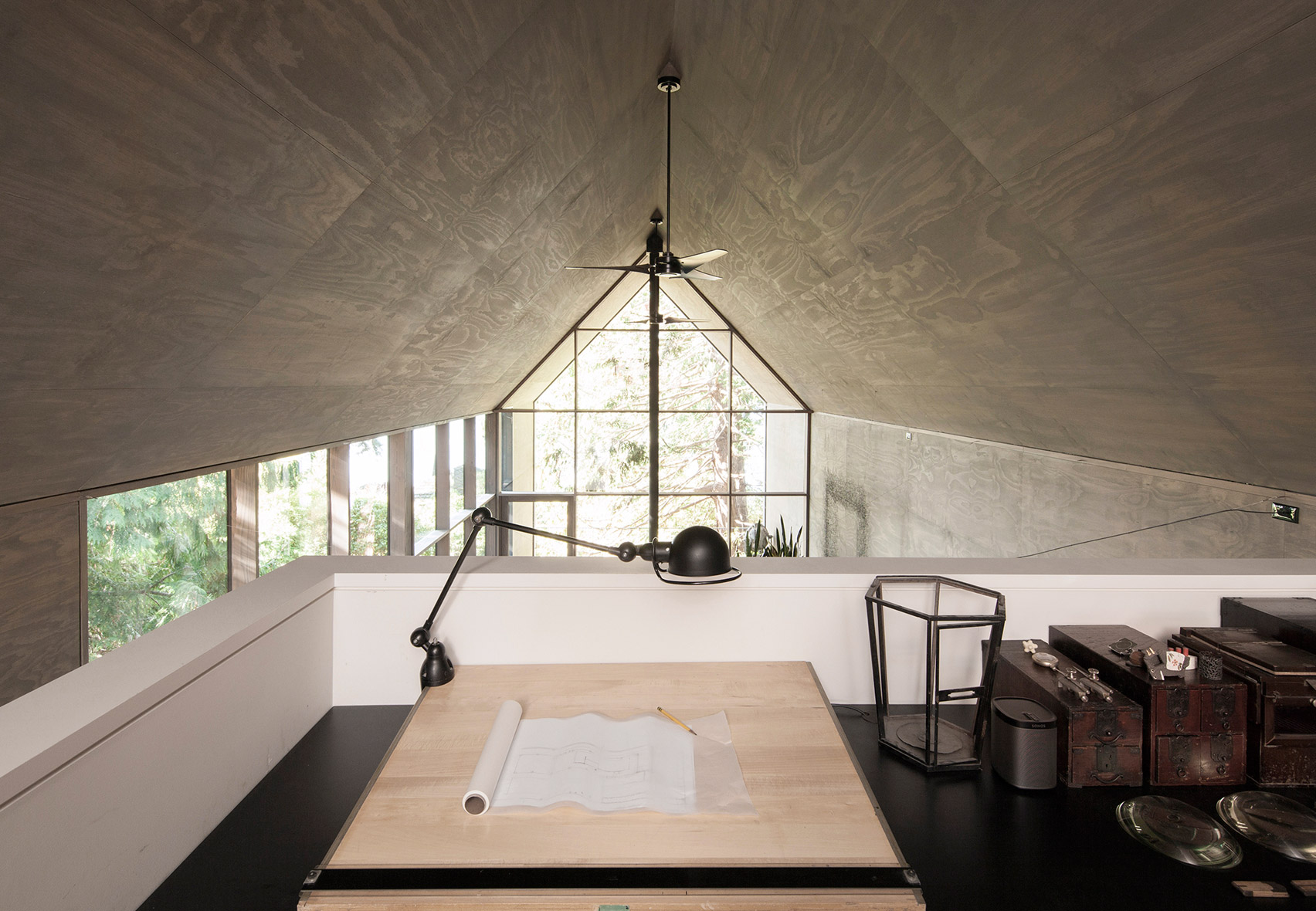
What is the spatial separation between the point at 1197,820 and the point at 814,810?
0.68 meters

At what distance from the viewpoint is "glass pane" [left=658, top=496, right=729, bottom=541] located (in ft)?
29.6

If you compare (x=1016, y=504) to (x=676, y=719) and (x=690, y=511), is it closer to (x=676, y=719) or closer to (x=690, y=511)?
(x=676, y=719)

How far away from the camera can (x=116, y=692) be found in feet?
3.12

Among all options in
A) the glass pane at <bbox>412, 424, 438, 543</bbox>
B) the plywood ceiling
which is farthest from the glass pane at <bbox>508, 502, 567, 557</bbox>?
the plywood ceiling

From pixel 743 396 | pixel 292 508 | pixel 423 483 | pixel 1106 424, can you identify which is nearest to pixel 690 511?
pixel 743 396

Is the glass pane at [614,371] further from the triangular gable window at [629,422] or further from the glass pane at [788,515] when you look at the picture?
the glass pane at [788,515]

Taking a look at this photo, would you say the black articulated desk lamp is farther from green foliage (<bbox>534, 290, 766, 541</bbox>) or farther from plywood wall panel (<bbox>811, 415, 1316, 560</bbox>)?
green foliage (<bbox>534, 290, 766, 541</bbox>)

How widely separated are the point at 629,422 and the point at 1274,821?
7.82 meters

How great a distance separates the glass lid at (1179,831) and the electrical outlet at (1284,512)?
2.39 meters

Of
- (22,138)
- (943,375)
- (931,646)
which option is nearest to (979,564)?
(931,646)

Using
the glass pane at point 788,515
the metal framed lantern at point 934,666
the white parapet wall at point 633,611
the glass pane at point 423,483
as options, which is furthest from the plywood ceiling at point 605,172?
the glass pane at point 788,515

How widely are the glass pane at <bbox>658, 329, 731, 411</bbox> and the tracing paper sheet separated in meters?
7.60

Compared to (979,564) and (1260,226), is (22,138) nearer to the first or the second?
(979,564)

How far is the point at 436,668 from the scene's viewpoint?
1.38 m
